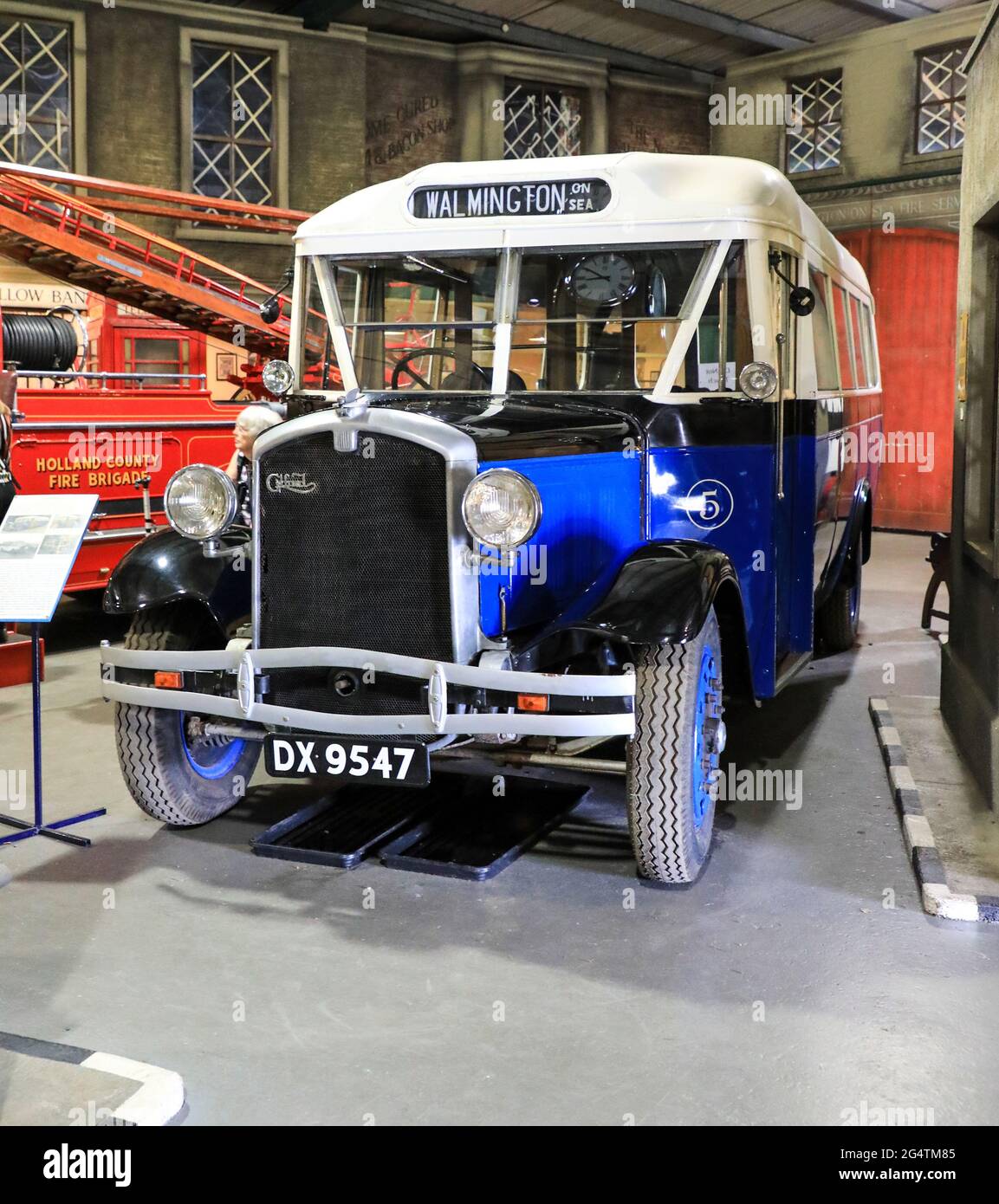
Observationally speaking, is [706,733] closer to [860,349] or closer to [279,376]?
[279,376]

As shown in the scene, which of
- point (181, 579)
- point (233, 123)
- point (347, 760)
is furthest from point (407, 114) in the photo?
point (347, 760)

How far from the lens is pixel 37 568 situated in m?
4.64

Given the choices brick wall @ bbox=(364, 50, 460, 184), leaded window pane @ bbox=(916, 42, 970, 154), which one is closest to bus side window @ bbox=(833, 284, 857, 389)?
leaded window pane @ bbox=(916, 42, 970, 154)

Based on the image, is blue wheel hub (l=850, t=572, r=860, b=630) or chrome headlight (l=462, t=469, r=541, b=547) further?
blue wheel hub (l=850, t=572, r=860, b=630)

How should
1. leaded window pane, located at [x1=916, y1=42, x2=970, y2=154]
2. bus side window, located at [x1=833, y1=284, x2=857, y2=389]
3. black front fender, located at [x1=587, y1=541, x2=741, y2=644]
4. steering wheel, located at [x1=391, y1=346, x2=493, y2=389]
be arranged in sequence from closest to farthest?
black front fender, located at [x1=587, y1=541, x2=741, y2=644]
steering wheel, located at [x1=391, y1=346, x2=493, y2=389]
bus side window, located at [x1=833, y1=284, x2=857, y2=389]
leaded window pane, located at [x1=916, y1=42, x2=970, y2=154]

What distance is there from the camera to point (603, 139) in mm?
15516

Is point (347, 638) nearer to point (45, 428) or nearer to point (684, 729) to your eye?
point (684, 729)

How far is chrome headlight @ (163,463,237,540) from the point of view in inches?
174

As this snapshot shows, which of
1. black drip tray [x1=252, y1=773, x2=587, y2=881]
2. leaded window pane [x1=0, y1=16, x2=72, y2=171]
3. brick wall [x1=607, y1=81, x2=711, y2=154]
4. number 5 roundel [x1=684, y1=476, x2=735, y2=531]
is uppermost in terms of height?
brick wall [x1=607, y1=81, x2=711, y2=154]

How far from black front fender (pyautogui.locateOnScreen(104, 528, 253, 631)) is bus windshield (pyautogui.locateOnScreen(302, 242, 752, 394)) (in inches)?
41.0

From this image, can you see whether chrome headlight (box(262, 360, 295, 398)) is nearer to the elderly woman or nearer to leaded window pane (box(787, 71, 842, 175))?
the elderly woman

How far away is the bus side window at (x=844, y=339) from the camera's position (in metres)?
6.58
